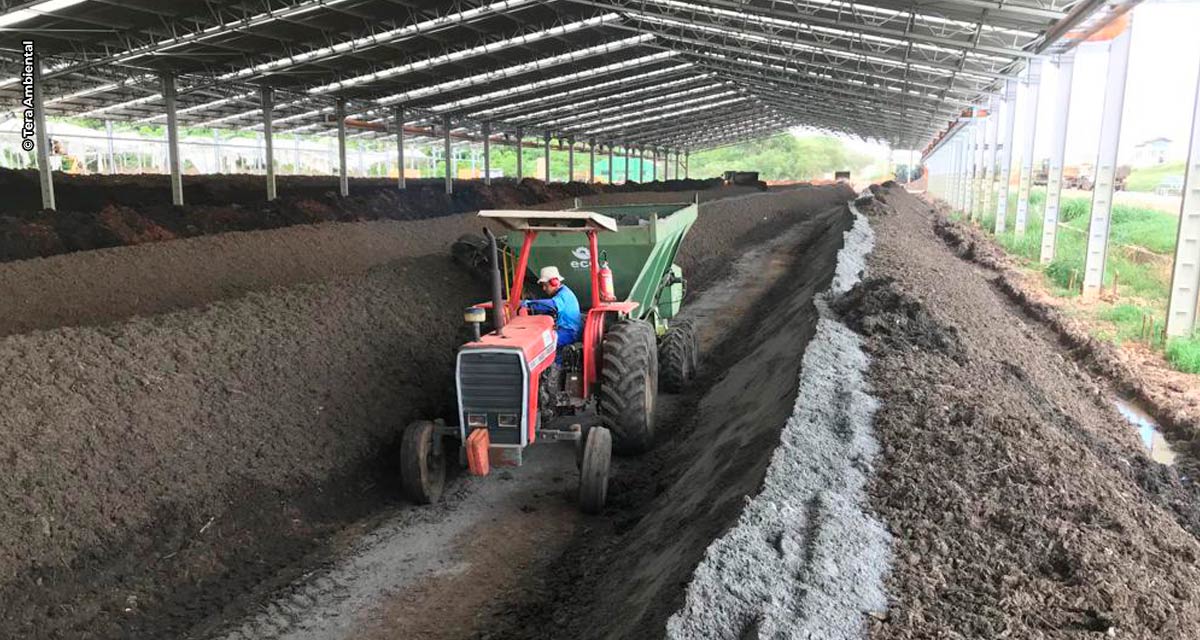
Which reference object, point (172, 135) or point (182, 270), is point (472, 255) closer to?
point (182, 270)

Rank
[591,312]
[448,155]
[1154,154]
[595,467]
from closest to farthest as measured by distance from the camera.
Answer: [595,467], [591,312], [448,155], [1154,154]

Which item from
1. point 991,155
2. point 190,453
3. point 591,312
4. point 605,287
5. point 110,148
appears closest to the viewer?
point 190,453

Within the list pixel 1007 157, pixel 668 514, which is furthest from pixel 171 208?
pixel 1007 157

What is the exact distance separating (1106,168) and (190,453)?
16.4m

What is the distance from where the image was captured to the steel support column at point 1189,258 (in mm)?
10750

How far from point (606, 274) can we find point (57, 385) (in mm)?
4642

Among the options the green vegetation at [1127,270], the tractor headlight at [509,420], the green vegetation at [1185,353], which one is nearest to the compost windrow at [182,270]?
the tractor headlight at [509,420]

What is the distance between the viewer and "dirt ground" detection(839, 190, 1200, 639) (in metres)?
3.16

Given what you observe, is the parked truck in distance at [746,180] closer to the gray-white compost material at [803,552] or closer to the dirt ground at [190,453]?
the dirt ground at [190,453]

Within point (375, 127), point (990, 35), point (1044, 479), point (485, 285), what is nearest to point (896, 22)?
point (990, 35)

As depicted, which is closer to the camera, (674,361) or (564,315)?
(564,315)

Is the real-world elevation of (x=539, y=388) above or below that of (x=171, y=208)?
below

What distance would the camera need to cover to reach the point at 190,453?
599 centimetres

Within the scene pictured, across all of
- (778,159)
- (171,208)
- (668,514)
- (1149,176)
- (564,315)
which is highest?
(778,159)
